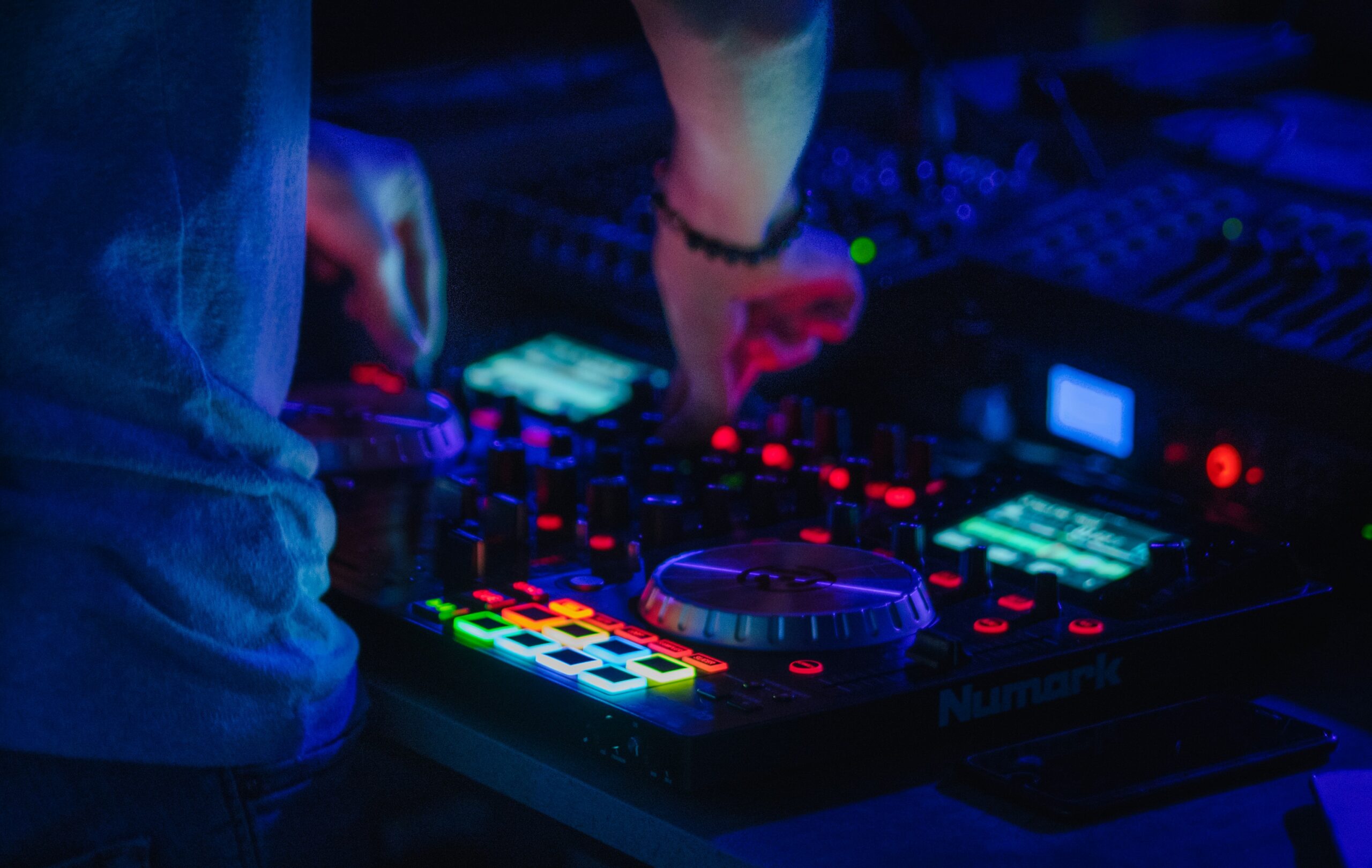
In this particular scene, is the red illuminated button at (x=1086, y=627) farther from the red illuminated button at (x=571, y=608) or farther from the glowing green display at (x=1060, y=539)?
the red illuminated button at (x=571, y=608)

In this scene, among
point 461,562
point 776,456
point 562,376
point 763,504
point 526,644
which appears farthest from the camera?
point 562,376

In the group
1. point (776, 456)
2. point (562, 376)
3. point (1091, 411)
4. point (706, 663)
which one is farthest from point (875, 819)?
point (562, 376)

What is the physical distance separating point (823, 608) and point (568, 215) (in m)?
0.91

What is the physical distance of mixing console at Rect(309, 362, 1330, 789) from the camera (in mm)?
845

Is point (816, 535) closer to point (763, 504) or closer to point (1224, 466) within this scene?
point (763, 504)

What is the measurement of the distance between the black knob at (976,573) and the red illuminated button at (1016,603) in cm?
2

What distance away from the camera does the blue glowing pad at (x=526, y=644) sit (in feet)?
2.93

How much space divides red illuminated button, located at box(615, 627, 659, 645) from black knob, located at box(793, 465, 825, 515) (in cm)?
25

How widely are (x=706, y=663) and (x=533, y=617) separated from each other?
0.13 meters

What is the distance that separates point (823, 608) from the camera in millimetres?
906

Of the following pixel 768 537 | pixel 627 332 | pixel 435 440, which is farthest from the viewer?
pixel 627 332

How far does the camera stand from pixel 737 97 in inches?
42.9

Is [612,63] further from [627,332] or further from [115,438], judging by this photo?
[115,438]

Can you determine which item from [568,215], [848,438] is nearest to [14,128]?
[848,438]
